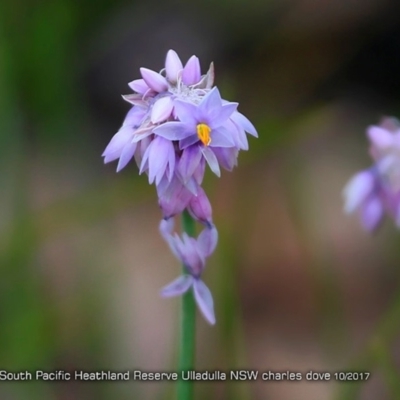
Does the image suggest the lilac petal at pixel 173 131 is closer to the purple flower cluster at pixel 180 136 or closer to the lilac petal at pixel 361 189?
the purple flower cluster at pixel 180 136

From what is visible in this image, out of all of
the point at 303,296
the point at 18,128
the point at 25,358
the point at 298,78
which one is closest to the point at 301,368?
the point at 303,296

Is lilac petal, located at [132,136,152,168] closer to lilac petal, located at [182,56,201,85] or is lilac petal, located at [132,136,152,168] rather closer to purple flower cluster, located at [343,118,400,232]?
lilac petal, located at [182,56,201,85]

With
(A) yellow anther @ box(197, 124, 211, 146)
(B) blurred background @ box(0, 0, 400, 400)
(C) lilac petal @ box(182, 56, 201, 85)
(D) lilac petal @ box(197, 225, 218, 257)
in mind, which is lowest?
(D) lilac petal @ box(197, 225, 218, 257)

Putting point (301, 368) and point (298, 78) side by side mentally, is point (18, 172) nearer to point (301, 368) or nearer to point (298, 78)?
point (301, 368)

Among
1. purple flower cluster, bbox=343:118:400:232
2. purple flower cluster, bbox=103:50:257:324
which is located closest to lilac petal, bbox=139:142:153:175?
purple flower cluster, bbox=103:50:257:324

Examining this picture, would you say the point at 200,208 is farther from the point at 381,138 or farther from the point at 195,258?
the point at 381,138

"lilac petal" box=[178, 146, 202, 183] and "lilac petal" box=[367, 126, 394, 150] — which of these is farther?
"lilac petal" box=[367, 126, 394, 150]

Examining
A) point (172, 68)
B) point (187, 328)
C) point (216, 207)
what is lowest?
point (187, 328)

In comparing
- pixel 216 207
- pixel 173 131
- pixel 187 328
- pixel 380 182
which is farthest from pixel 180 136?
pixel 216 207
